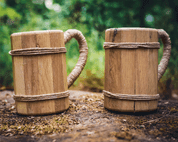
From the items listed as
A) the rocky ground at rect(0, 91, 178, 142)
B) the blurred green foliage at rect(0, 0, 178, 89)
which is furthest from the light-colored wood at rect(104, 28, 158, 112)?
the blurred green foliage at rect(0, 0, 178, 89)

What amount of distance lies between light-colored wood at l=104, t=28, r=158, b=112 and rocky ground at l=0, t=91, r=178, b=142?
0.53 ft

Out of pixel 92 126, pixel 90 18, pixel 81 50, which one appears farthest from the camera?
pixel 90 18

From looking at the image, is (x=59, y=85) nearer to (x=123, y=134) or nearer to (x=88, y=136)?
(x=88, y=136)

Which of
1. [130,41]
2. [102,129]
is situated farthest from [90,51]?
[102,129]

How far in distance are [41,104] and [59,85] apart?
310 millimetres

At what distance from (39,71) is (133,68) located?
110 centimetres

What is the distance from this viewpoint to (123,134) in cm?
180

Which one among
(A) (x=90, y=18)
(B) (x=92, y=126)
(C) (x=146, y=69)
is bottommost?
(B) (x=92, y=126)

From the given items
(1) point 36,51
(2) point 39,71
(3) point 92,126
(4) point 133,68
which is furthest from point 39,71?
(4) point 133,68

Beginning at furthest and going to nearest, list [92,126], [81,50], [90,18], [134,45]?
[90,18] → [81,50] → [134,45] → [92,126]

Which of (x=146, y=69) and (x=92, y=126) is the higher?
(x=146, y=69)

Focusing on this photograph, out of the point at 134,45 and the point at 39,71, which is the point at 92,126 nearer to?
the point at 39,71

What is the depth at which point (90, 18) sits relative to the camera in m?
6.66

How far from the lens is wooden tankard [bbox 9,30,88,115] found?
225 cm
